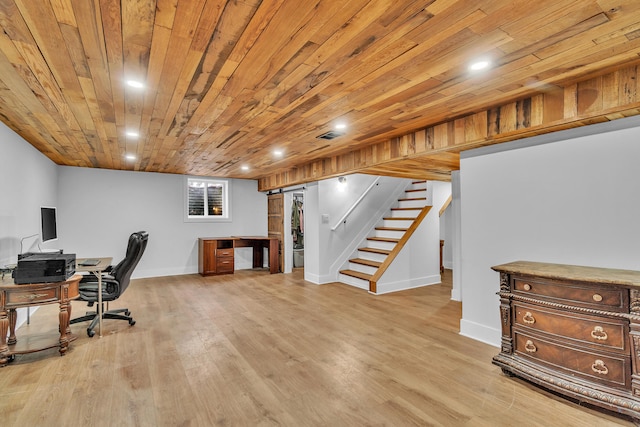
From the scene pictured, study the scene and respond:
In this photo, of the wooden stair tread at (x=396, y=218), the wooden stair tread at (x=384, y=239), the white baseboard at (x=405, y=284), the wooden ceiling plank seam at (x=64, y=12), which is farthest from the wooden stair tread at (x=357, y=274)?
the wooden ceiling plank seam at (x=64, y=12)

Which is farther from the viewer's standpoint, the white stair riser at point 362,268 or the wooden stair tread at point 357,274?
the white stair riser at point 362,268

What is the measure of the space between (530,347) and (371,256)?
3832mm

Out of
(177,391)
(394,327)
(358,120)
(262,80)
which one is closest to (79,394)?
(177,391)

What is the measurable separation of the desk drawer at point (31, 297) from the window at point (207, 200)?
442 cm

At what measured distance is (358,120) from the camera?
122 inches

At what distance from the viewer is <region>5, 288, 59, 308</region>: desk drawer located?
2736 millimetres

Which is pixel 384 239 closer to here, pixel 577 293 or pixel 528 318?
pixel 528 318

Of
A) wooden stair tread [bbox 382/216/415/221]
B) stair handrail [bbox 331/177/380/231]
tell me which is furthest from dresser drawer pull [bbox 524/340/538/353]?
stair handrail [bbox 331/177/380/231]

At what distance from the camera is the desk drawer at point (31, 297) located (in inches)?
108

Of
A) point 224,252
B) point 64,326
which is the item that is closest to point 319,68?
point 64,326

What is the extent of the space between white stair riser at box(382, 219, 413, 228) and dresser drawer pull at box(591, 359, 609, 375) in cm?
419

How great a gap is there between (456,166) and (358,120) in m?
2.40

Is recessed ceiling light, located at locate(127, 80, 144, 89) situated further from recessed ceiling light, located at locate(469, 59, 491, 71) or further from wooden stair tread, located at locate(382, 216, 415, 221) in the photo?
wooden stair tread, located at locate(382, 216, 415, 221)

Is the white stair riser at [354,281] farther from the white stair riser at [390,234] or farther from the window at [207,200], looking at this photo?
the window at [207,200]
